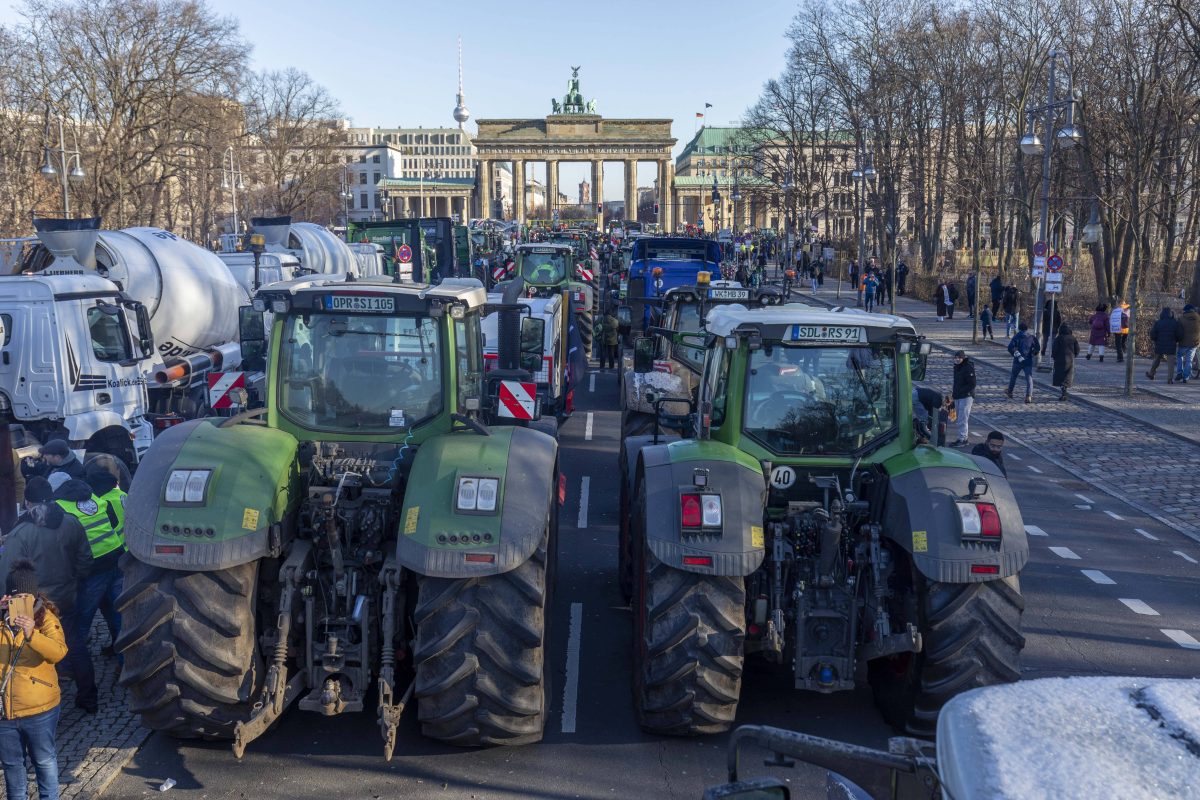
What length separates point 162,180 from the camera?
4694 cm

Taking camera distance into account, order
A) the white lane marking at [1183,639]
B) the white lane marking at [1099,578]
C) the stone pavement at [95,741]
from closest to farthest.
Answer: the stone pavement at [95,741] < the white lane marking at [1183,639] < the white lane marking at [1099,578]

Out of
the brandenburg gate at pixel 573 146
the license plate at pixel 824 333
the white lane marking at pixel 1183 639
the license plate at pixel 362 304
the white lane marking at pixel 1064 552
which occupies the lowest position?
the white lane marking at pixel 1064 552

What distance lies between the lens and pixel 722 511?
666 centimetres

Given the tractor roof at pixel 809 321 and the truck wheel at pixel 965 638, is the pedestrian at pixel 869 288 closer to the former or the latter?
the tractor roof at pixel 809 321

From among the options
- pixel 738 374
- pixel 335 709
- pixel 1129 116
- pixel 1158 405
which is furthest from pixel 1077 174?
pixel 335 709

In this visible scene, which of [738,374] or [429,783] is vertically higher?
[738,374]

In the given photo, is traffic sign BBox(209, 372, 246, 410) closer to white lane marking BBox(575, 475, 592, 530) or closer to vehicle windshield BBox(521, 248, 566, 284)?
white lane marking BBox(575, 475, 592, 530)

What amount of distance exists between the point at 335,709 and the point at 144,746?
4.78 feet

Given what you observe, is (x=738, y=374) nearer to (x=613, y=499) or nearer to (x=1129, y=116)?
(x=613, y=499)

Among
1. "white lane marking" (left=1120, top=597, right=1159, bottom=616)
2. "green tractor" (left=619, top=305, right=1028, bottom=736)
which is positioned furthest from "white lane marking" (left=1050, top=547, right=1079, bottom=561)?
"green tractor" (left=619, top=305, right=1028, bottom=736)

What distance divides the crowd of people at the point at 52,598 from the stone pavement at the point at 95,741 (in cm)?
14

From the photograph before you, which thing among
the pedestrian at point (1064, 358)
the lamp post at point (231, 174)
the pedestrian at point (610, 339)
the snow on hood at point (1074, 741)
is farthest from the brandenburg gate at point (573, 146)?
the snow on hood at point (1074, 741)

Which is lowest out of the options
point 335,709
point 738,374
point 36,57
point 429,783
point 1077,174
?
point 429,783

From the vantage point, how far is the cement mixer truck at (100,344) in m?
13.4
